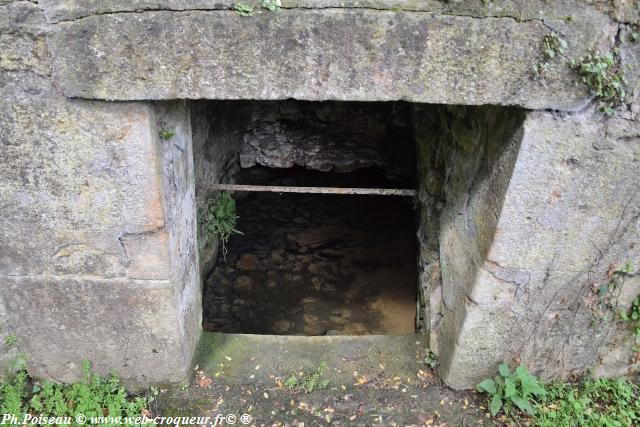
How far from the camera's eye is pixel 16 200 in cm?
175

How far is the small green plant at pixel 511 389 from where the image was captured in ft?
6.92

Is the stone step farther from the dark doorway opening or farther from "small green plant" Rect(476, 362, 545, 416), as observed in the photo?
the dark doorway opening

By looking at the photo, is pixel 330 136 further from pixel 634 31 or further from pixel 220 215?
pixel 634 31

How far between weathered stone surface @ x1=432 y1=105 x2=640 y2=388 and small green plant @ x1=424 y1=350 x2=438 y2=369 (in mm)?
76

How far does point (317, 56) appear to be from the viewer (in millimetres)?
1497

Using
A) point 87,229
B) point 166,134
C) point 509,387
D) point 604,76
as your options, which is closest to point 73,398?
point 87,229

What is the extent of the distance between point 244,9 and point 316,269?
3068 millimetres

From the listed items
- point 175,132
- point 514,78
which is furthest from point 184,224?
point 514,78

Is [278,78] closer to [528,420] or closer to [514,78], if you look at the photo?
[514,78]

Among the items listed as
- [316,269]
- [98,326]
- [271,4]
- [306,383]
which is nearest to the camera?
[271,4]

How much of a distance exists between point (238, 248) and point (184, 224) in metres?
2.19

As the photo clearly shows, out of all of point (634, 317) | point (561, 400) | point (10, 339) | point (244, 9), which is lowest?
point (561, 400)

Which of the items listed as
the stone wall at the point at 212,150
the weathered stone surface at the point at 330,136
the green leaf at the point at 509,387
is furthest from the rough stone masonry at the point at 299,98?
the weathered stone surface at the point at 330,136

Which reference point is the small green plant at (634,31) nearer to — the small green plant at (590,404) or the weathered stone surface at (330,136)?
the small green plant at (590,404)
